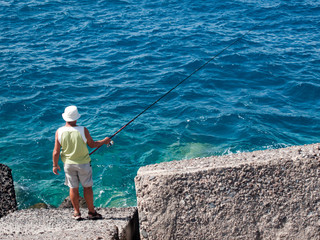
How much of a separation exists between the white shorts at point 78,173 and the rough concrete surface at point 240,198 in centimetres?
128

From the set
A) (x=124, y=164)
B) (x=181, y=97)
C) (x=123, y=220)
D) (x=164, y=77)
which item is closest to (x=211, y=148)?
(x=124, y=164)

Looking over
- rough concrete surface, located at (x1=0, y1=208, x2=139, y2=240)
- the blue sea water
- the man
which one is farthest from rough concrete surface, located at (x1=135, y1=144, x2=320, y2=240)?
the blue sea water

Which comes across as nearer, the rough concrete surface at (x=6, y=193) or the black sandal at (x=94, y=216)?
the black sandal at (x=94, y=216)

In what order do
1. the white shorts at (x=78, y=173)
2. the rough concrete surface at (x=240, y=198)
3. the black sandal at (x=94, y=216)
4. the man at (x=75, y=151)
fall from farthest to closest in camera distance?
the black sandal at (x=94, y=216) → the white shorts at (x=78, y=173) → the man at (x=75, y=151) → the rough concrete surface at (x=240, y=198)

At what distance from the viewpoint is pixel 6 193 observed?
5.50m

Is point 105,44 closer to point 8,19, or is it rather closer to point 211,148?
point 8,19

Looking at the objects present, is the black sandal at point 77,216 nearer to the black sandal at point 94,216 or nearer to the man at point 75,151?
the man at point 75,151

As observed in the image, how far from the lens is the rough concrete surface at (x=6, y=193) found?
5.45 metres

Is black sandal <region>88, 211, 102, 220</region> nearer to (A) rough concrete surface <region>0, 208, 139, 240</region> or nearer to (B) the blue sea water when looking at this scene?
(A) rough concrete surface <region>0, 208, 139, 240</region>

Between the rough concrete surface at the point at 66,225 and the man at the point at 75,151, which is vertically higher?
the man at the point at 75,151

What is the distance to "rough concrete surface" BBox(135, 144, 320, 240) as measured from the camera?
3.63 meters

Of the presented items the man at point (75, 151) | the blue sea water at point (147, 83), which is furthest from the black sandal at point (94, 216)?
the blue sea water at point (147, 83)

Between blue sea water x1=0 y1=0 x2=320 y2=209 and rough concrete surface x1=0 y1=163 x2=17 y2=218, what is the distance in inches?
112

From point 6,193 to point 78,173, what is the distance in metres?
1.28
